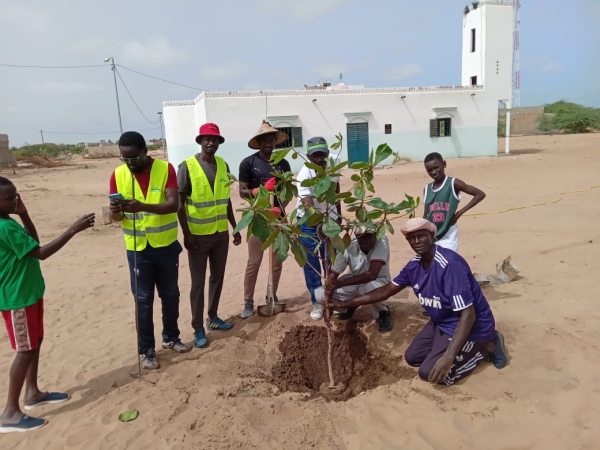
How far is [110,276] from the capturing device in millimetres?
6445

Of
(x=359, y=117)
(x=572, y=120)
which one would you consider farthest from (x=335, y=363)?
(x=572, y=120)

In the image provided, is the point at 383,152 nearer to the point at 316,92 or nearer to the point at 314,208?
the point at 314,208

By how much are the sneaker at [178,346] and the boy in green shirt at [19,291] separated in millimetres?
1081

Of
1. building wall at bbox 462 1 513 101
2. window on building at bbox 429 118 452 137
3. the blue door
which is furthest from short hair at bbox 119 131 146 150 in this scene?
building wall at bbox 462 1 513 101

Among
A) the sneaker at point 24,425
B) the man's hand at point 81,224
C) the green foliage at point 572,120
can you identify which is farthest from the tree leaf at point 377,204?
the green foliage at point 572,120

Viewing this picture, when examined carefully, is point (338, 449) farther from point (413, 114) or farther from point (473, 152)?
point (473, 152)

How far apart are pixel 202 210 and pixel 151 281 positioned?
724 mm

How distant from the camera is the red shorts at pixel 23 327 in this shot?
272 centimetres

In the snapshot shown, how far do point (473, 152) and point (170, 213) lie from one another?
20.7m

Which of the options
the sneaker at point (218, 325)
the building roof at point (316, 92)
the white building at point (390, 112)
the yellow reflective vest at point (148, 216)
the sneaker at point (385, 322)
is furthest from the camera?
the white building at point (390, 112)

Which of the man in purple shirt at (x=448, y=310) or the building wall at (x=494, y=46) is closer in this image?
the man in purple shirt at (x=448, y=310)

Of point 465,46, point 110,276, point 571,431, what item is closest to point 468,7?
point 465,46

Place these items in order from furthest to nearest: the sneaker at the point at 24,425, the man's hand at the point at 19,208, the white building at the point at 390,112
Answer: the white building at the point at 390,112 < the man's hand at the point at 19,208 < the sneaker at the point at 24,425

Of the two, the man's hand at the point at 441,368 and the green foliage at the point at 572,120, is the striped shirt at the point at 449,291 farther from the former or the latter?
the green foliage at the point at 572,120
